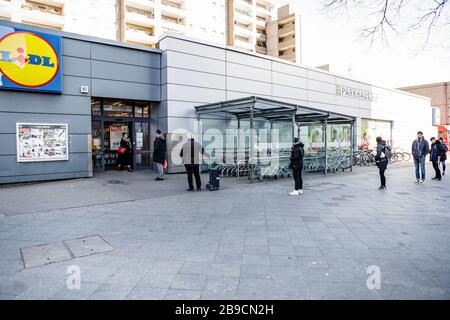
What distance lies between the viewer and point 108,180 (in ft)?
35.1

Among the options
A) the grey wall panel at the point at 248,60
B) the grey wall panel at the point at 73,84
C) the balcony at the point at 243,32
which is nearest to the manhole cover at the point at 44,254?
the grey wall panel at the point at 73,84

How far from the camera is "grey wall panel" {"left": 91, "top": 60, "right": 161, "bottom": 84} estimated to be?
38.2 feet

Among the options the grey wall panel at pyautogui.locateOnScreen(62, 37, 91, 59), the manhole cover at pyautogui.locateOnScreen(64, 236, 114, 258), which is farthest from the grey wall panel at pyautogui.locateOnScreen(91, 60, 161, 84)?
the manhole cover at pyautogui.locateOnScreen(64, 236, 114, 258)

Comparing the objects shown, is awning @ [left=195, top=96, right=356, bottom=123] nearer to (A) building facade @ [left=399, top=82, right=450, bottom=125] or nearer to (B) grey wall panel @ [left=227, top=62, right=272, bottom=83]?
(B) grey wall panel @ [left=227, top=62, right=272, bottom=83]

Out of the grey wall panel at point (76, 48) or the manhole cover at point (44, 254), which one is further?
the grey wall panel at point (76, 48)

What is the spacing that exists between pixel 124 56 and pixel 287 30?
154ft

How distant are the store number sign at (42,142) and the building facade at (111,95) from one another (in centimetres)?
3

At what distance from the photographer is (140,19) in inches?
1501

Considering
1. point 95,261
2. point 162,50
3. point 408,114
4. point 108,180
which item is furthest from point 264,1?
point 95,261

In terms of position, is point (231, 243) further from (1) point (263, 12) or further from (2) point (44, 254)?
(1) point (263, 12)

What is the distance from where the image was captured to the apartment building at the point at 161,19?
32.8 m

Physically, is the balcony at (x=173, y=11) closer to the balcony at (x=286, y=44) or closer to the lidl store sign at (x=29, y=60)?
the balcony at (x=286, y=44)

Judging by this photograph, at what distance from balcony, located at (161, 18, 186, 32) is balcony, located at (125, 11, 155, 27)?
4.99 feet

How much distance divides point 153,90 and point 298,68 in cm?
972
